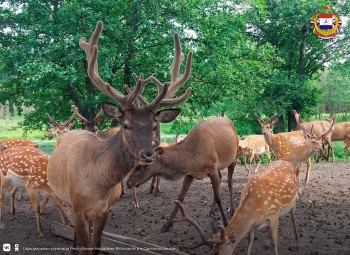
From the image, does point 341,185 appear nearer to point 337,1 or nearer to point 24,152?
point 24,152

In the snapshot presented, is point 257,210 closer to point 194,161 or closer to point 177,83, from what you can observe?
point 177,83

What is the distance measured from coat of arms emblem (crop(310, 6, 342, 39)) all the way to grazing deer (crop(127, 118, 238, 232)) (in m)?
14.4

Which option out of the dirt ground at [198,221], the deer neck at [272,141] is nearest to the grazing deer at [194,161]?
the dirt ground at [198,221]

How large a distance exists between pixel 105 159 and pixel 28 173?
2349 millimetres

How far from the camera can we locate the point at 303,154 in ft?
26.0

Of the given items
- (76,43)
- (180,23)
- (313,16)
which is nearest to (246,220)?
(76,43)

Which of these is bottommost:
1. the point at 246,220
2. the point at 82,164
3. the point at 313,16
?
the point at 246,220

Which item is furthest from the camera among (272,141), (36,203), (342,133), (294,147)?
(342,133)

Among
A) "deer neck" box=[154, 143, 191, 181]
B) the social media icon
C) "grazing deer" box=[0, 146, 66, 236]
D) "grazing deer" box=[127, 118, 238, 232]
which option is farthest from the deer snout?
the social media icon

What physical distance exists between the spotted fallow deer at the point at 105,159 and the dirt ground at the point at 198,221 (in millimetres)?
1333

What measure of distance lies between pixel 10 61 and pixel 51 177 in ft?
25.5

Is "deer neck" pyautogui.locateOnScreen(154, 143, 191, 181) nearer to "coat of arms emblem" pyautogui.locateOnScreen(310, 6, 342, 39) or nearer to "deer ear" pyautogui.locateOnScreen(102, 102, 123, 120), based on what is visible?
"deer ear" pyautogui.locateOnScreen(102, 102, 123, 120)

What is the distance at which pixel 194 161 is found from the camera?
588 cm

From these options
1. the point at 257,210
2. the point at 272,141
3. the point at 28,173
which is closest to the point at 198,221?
the point at 257,210
